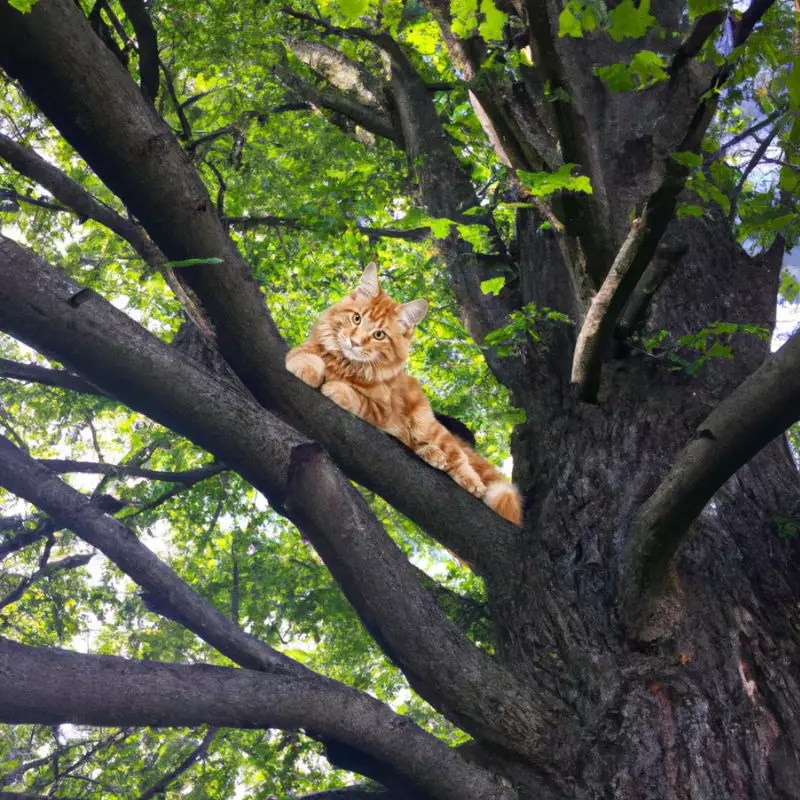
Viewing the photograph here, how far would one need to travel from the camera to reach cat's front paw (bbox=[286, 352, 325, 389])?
197 inches

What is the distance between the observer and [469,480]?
5.03m

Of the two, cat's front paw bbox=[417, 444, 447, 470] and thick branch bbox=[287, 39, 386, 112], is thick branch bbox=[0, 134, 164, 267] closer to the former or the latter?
cat's front paw bbox=[417, 444, 447, 470]

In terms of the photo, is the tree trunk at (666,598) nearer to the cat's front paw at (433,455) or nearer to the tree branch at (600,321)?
the tree branch at (600,321)

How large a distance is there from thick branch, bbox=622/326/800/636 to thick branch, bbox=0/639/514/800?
3.59ft

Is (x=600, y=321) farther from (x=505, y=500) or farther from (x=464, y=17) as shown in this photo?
(x=464, y=17)

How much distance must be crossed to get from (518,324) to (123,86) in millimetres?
2509

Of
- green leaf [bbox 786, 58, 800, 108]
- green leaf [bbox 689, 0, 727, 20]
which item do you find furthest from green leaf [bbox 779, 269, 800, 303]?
green leaf [bbox 689, 0, 727, 20]

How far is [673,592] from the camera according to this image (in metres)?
3.73

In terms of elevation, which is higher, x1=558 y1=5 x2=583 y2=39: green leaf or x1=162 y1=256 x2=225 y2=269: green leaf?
x1=558 y1=5 x2=583 y2=39: green leaf

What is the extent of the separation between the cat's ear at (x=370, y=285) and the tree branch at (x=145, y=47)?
2391 millimetres

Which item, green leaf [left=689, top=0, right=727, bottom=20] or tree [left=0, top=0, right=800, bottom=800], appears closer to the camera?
green leaf [left=689, top=0, right=727, bottom=20]

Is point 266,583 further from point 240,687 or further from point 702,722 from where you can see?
point 702,722

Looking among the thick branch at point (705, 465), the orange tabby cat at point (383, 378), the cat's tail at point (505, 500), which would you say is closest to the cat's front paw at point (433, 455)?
the orange tabby cat at point (383, 378)

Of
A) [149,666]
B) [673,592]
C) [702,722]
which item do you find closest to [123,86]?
[149,666]
